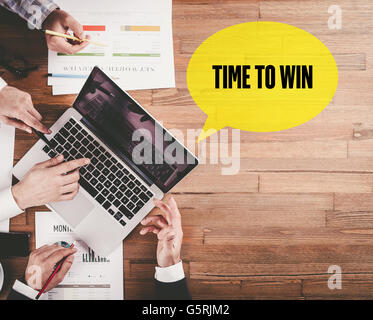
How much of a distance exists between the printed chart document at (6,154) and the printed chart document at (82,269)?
13 cm

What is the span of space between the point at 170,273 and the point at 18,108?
0.65 metres

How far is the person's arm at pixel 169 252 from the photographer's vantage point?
958 millimetres

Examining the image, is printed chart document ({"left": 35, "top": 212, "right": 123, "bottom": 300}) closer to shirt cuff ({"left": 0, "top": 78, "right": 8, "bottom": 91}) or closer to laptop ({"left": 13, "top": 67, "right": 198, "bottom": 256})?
laptop ({"left": 13, "top": 67, "right": 198, "bottom": 256})

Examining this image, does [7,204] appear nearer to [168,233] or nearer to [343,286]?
[168,233]

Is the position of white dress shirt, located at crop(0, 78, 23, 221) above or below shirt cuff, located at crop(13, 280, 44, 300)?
above

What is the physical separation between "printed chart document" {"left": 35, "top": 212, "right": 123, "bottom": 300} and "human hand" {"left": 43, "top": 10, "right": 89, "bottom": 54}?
0.51 m

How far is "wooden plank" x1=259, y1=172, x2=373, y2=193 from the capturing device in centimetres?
100

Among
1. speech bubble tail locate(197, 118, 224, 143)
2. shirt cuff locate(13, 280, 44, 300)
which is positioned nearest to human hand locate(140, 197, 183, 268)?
speech bubble tail locate(197, 118, 224, 143)

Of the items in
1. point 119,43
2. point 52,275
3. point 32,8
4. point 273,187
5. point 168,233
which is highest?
point 32,8

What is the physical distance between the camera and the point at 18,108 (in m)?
0.92

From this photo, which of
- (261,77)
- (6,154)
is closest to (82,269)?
(6,154)

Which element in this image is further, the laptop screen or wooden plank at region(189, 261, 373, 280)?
wooden plank at region(189, 261, 373, 280)
